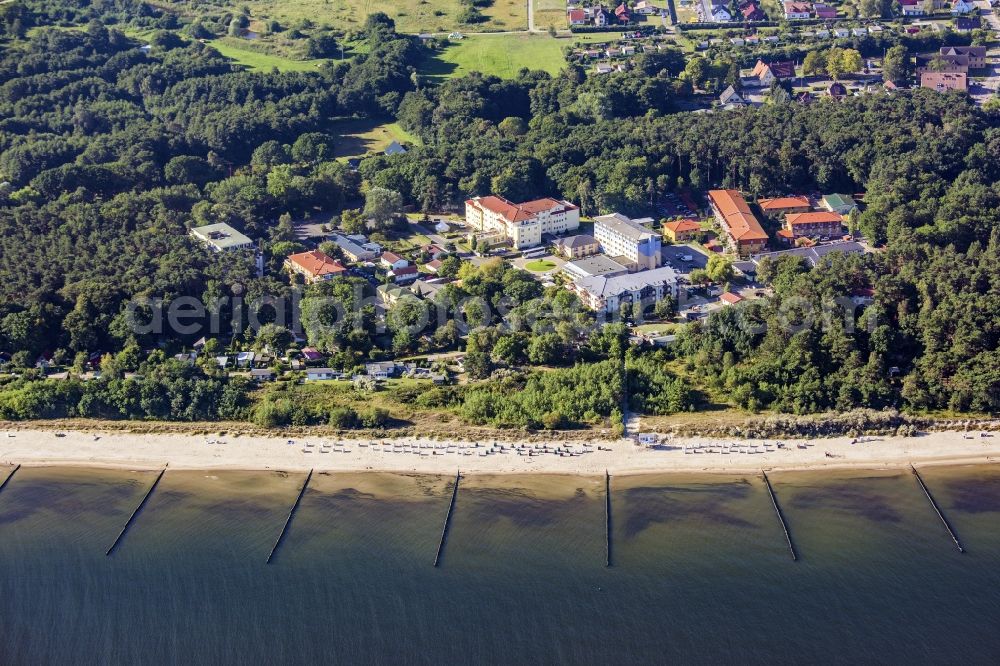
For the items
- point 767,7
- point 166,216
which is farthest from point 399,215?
point 767,7

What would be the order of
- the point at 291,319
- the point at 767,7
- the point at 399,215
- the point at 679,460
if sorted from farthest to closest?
the point at 767,7, the point at 399,215, the point at 291,319, the point at 679,460

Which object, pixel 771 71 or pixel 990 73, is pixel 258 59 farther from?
pixel 990 73

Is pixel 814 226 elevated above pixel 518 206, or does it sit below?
below

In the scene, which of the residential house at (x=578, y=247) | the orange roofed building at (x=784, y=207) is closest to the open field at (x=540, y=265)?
the residential house at (x=578, y=247)

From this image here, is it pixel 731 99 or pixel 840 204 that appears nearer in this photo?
pixel 840 204

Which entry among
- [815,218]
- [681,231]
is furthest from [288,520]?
[815,218]

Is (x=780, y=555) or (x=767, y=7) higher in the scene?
(x=767, y=7)

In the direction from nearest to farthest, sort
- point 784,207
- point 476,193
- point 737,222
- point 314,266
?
point 314,266, point 737,222, point 784,207, point 476,193

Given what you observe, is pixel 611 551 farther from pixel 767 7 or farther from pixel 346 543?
pixel 767 7
